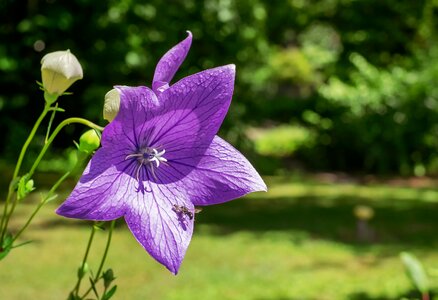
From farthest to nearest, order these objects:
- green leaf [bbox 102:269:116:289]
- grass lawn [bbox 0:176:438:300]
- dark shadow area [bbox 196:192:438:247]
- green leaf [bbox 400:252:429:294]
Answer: dark shadow area [bbox 196:192:438:247] → grass lawn [bbox 0:176:438:300] → green leaf [bbox 400:252:429:294] → green leaf [bbox 102:269:116:289]

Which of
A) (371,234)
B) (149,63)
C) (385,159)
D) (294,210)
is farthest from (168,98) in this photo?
(385,159)

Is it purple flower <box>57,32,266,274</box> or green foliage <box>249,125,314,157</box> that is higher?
purple flower <box>57,32,266,274</box>

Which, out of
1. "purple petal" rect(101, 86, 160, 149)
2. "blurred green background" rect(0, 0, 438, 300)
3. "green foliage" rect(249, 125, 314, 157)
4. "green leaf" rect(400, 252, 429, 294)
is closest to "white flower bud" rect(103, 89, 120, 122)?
"purple petal" rect(101, 86, 160, 149)

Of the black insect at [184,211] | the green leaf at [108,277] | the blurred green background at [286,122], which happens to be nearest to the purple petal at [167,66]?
the black insect at [184,211]

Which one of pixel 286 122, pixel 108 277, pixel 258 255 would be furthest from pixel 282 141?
pixel 108 277

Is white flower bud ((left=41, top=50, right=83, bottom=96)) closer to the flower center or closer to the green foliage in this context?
the flower center

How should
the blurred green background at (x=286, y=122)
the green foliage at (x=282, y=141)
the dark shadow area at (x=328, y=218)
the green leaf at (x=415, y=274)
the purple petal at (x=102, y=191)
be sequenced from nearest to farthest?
1. the purple petal at (x=102, y=191)
2. the green leaf at (x=415, y=274)
3. the blurred green background at (x=286, y=122)
4. the dark shadow area at (x=328, y=218)
5. the green foliage at (x=282, y=141)

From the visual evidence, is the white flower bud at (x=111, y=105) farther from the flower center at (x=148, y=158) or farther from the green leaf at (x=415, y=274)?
the green leaf at (x=415, y=274)
